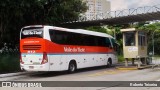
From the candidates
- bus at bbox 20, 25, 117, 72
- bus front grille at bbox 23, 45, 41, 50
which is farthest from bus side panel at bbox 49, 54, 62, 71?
bus front grille at bbox 23, 45, 41, 50

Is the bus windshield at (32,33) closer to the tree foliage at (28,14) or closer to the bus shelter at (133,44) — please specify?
the tree foliage at (28,14)

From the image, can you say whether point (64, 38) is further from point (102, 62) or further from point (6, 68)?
point (102, 62)

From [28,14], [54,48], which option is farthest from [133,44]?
[54,48]

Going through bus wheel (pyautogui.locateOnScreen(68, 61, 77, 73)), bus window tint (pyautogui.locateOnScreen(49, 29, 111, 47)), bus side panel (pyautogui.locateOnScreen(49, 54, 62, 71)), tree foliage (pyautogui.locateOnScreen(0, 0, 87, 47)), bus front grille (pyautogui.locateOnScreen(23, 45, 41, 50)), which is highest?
tree foliage (pyautogui.locateOnScreen(0, 0, 87, 47))

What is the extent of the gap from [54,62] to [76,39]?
3597mm

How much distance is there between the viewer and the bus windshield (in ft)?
73.4

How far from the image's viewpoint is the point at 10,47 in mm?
33844

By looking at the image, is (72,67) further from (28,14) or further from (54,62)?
(28,14)

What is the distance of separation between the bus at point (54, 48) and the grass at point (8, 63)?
4121 millimetres

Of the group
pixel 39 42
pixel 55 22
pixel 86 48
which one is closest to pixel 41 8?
pixel 55 22

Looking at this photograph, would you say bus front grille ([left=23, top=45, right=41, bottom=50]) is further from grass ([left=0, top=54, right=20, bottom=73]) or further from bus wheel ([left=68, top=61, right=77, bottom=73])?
grass ([left=0, top=54, right=20, bottom=73])

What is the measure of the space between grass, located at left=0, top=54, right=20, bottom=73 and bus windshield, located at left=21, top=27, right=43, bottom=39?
4.51m

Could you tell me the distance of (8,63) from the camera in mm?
27219

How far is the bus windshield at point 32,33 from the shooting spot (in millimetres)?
22358
